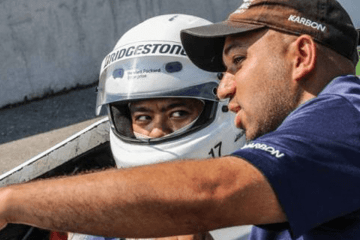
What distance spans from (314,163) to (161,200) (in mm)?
327

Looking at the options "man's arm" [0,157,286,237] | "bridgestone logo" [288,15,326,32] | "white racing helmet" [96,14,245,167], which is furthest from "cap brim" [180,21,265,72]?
"man's arm" [0,157,286,237]

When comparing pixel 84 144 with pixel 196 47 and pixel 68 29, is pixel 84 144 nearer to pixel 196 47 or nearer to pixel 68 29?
pixel 196 47

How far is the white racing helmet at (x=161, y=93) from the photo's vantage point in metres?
2.58

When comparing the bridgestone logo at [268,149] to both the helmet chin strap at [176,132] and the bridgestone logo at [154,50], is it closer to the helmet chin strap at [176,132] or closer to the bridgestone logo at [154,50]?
the helmet chin strap at [176,132]

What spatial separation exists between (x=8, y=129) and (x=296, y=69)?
699cm

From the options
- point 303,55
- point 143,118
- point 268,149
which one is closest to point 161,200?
point 268,149

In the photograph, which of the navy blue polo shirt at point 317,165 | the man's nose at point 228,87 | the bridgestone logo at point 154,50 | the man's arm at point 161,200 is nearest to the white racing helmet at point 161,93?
the bridgestone logo at point 154,50

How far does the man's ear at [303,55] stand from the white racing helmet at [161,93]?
1083 mm

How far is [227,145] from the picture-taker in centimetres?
268

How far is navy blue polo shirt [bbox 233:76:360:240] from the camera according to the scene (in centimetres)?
115

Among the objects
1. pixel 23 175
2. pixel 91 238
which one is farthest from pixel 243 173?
pixel 23 175

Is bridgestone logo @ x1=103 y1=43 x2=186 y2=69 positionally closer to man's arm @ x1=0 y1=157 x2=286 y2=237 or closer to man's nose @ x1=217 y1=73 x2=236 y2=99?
man's nose @ x1=217 y1=73 x2=236 y2=99

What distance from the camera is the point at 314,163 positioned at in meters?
1.17

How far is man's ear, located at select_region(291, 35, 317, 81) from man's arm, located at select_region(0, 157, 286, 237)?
440 millimetres
